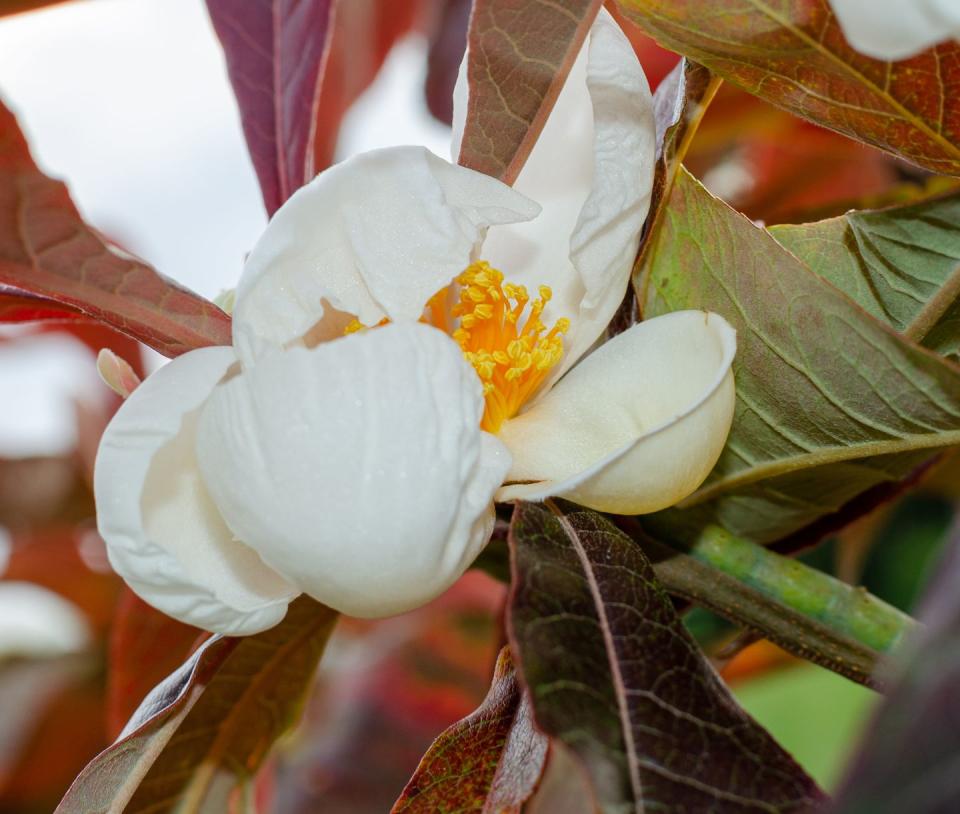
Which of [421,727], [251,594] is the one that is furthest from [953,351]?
[421,727]

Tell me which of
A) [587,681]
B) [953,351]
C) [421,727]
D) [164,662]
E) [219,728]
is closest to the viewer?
[587,681]

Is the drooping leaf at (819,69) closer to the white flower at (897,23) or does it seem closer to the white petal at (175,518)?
the white flower at (897,23)

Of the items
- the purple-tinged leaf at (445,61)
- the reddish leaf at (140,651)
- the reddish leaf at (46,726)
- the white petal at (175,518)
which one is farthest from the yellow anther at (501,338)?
the reddish leaf at (46,726)

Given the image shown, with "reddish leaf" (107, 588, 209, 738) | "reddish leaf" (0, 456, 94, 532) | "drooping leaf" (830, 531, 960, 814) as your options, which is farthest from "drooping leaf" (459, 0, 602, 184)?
"reddish leaf" (0, 456, 94, 532)

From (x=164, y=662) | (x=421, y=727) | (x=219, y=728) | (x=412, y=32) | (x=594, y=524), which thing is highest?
(x=594, y=524)

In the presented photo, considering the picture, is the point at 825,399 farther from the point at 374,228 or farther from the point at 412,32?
the point at 412,32
